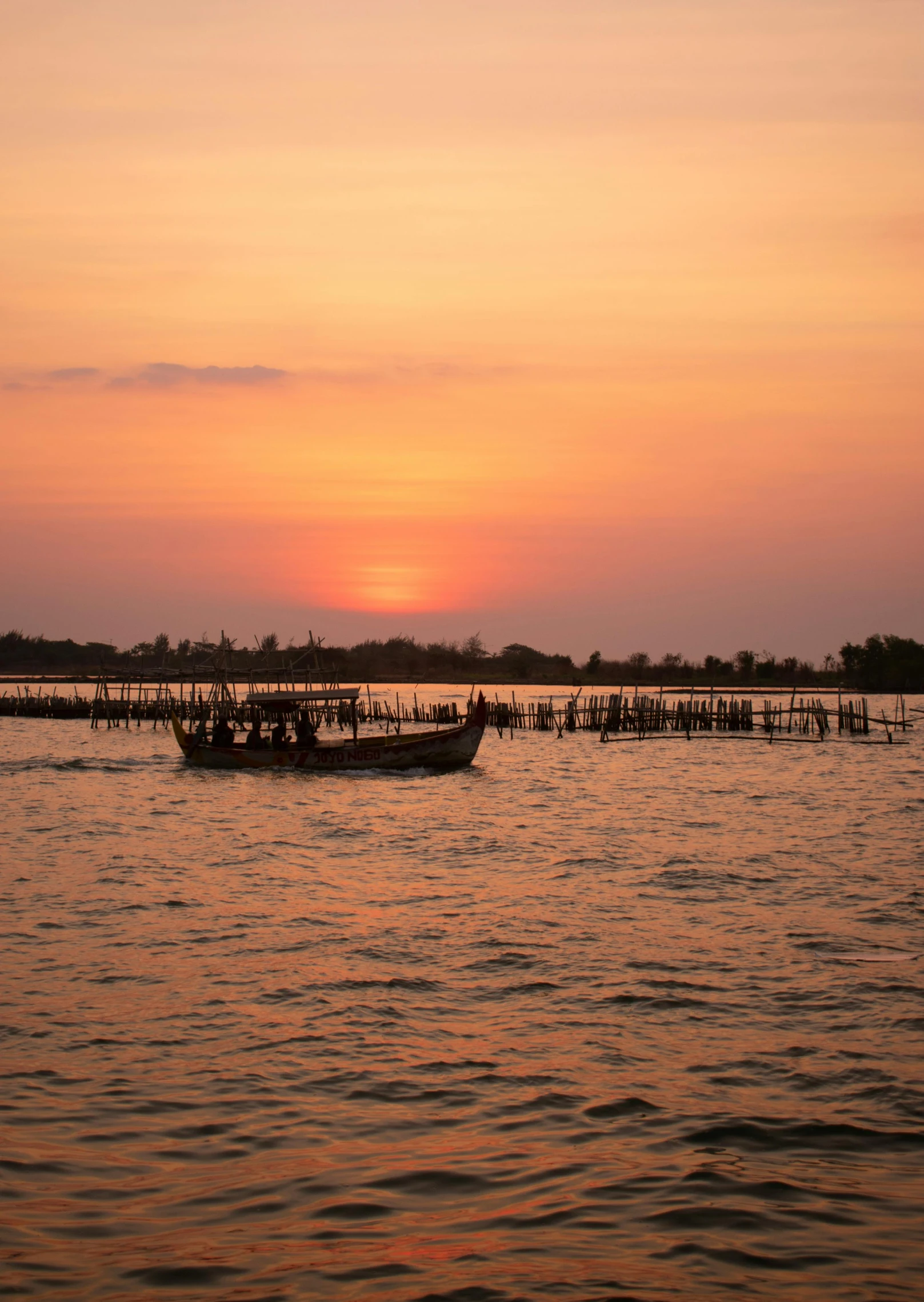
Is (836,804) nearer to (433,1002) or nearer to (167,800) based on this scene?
(167,800)

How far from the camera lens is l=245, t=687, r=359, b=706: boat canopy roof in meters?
28.7

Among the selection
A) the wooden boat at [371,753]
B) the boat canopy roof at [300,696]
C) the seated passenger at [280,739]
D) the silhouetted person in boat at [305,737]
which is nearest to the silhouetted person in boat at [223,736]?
the wooden boat at [371,753]

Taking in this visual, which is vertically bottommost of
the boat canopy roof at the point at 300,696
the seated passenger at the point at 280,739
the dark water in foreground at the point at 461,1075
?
the dark water in foreground at the point at 461,1075

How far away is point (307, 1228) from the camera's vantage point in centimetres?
520

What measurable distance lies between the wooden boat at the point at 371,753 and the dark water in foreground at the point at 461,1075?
11.3 meters

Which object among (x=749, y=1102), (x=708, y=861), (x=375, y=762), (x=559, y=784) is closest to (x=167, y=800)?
(x=375, y=762)

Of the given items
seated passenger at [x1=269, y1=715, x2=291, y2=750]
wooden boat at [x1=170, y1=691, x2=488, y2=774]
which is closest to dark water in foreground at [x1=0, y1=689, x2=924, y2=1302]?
wooden boat at [x1=170, y1=691, x2=488, y2=774]

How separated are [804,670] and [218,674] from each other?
77.8 meters

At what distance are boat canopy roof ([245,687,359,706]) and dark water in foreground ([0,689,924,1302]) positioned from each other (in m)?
12.2

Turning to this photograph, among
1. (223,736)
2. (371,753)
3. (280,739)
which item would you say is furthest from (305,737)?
(223,736)

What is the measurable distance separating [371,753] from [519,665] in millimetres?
86954

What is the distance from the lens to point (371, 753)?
2803cm

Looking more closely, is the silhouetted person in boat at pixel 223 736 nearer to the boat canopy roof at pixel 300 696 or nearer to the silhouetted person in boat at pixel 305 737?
the boat canopy roof at pixel 300 696

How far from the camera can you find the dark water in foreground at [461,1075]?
501 cm
